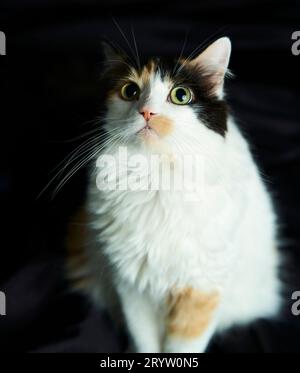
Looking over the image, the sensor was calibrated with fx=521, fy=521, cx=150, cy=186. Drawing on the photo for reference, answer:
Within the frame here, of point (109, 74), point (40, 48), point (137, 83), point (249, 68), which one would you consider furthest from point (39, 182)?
point (249, 68)

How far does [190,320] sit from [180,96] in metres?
0.49

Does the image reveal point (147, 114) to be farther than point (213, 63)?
No

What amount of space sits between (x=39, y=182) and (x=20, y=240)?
0.65 feet

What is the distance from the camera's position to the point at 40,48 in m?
1.66

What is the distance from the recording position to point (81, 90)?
1672 millimetres

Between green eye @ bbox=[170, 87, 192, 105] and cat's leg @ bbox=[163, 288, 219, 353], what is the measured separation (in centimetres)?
40

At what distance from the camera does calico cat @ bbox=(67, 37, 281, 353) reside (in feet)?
3.57

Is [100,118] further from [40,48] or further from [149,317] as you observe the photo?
[40,48]

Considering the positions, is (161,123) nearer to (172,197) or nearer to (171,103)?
(171,103)

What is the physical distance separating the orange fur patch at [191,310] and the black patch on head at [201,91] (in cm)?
36

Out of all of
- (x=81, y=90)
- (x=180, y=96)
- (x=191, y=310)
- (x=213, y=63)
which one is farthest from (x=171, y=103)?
(x=81, y=90)

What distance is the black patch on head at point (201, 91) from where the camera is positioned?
3.60 ft

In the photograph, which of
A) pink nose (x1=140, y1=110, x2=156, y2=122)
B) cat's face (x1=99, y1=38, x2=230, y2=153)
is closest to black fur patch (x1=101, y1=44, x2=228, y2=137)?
cat's face (x1=99, y1=38, x2=230, y2=153)

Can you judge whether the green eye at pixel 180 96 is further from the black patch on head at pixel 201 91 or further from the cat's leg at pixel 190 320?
the cat's leg at pixel 190 320
